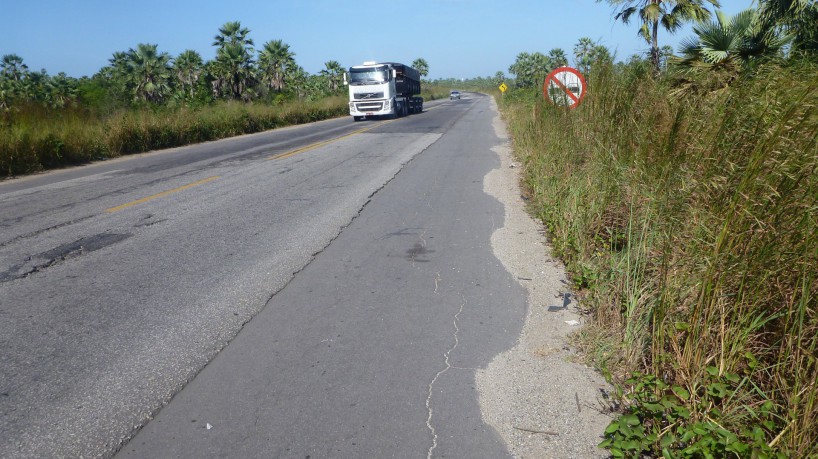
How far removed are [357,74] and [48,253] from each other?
28720mm

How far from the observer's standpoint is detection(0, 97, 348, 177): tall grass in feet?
45.3

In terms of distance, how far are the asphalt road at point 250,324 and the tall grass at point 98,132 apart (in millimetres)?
5306

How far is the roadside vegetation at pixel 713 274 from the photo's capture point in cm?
277

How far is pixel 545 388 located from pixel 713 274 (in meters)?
1.15

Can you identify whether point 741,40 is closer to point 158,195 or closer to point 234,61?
point 158,195

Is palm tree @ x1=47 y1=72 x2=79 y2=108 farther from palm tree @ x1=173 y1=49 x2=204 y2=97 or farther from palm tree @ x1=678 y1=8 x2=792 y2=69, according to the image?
palm tree @ x1=678 y1=8 x2=792 y2=69

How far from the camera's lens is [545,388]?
353cm

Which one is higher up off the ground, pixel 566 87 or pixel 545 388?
pixel 566 87

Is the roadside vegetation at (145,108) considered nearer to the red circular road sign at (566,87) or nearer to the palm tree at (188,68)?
the palm tree at (188,68)

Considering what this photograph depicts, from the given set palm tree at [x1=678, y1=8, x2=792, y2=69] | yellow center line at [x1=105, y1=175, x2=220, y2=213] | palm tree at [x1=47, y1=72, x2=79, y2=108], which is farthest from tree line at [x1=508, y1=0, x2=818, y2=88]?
palm tree at [x1=47, y1=72, x2=79, y2=108]

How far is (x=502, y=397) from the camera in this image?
343 centimetres

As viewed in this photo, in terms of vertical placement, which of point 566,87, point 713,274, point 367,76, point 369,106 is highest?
point 367,76

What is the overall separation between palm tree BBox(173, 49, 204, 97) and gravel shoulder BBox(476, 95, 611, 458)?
202ft

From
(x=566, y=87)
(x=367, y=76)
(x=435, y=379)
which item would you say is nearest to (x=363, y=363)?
(x=435, y=379)
